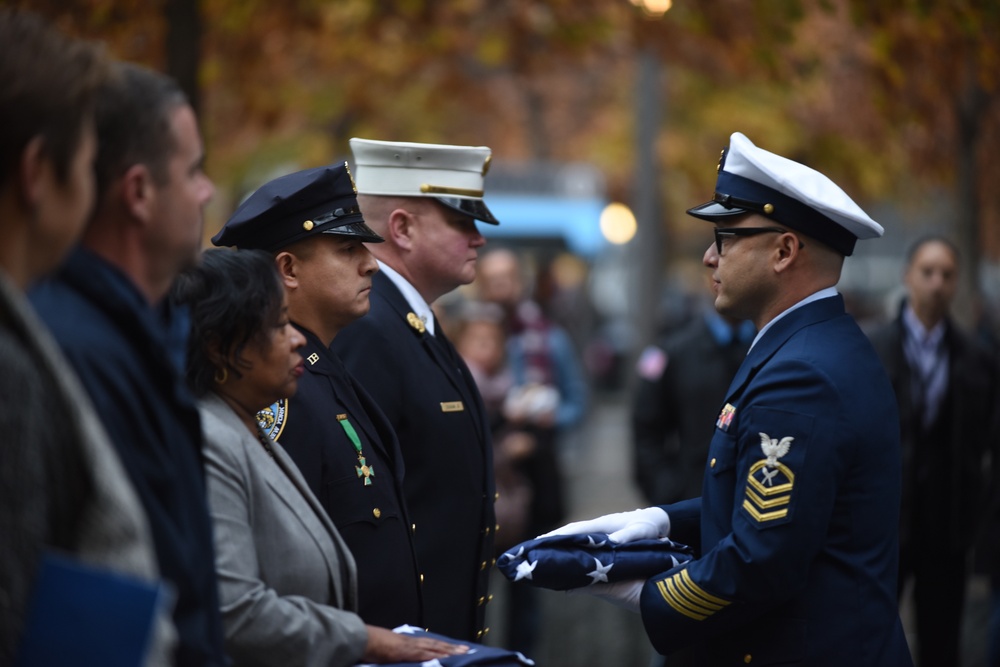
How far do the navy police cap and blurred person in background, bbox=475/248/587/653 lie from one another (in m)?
4.07

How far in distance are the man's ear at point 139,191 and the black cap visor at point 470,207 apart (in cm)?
239

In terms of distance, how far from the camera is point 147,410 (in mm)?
2078

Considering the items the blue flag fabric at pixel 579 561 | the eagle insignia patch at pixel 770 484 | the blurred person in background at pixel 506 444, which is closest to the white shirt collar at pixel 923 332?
the blurred person in background at pixel 506 444

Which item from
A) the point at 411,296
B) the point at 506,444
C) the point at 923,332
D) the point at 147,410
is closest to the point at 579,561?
the point at 411,296

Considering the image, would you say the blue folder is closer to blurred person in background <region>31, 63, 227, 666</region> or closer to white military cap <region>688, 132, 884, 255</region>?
blurred person in background <region>31, 63, 227, 666</region>

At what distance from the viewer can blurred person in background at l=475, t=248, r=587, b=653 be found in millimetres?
7410

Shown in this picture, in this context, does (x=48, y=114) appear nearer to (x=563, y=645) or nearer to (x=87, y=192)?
(x=87, y=192)

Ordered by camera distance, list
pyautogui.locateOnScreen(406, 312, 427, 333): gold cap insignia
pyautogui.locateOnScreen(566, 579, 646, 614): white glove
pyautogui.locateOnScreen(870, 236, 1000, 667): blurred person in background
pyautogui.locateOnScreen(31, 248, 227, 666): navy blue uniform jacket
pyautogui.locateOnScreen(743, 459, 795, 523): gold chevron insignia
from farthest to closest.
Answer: pyautogui.locateOnScreen(870, 236, 1000, 667): blurred person in background, pyautogui.locateOnScreen(406, 312, 427, 333): gold cap insignia, pyautogui.locateOnScreen(566, 579, 646, 614): white glove, pyautogui.locateOnScreen(743, 459, 795, 523): gold chevron insignia, pyautogui.locateOnScreen(31, 248, 227, 666): navy blue uniform jacket

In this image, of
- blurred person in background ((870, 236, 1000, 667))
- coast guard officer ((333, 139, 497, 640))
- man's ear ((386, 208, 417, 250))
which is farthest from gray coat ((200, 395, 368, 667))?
blurred person in background ((870, 236, 1000, 667))

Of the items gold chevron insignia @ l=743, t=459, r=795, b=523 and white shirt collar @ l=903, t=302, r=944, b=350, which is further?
white shirt collar @ l=903, t=302, r=944, b=350

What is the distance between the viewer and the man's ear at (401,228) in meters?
4.45

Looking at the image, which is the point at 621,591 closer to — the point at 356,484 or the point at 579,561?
the point at 579,561

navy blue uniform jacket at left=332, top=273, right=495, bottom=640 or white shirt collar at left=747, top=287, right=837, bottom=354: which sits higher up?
white shirt collar at left=747, top=287, right=837, bottom=354

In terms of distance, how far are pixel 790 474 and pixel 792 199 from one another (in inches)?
30.4
